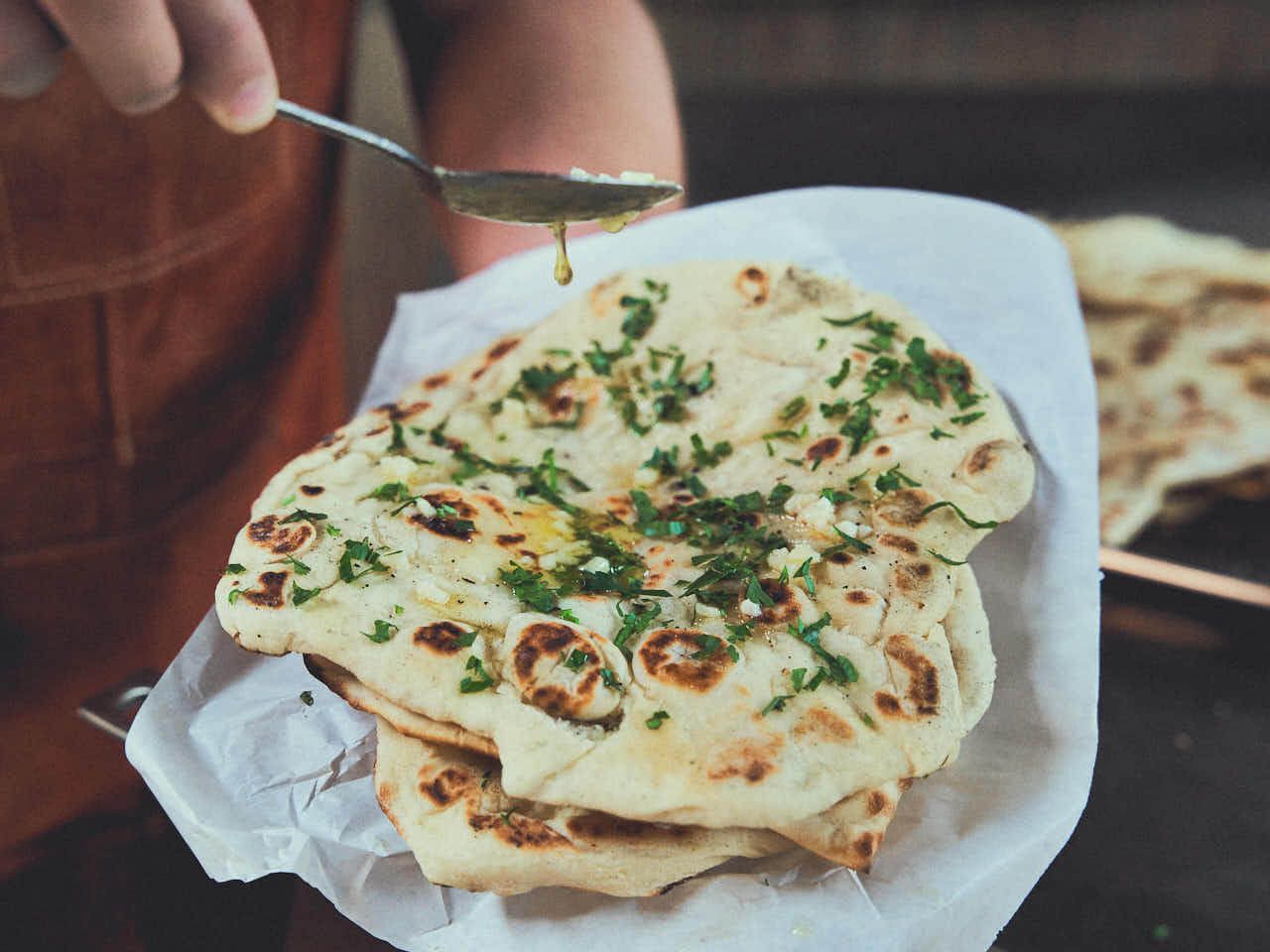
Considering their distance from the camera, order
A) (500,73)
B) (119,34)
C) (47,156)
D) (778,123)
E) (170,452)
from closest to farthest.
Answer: (119,34), (47,156), (170,452), (500,73), (778,123)

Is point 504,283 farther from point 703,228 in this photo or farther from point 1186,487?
point 1186,487

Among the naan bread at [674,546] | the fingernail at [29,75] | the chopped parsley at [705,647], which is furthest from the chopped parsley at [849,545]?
the fingernail at [29,75]

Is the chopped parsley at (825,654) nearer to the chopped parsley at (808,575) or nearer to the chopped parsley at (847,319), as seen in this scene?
the chopped parsley at (808,575)

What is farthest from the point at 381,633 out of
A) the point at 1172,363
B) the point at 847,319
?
the point at 1172,363

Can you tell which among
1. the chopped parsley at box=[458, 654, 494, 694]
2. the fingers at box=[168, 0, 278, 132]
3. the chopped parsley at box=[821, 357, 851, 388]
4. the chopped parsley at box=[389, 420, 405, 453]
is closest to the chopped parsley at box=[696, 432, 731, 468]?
the chopped parsley at box=[821, 357, 851, 388]

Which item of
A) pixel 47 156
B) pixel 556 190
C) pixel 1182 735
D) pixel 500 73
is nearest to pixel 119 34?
pixel 556 190

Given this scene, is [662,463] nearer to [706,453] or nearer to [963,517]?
[706,453]
